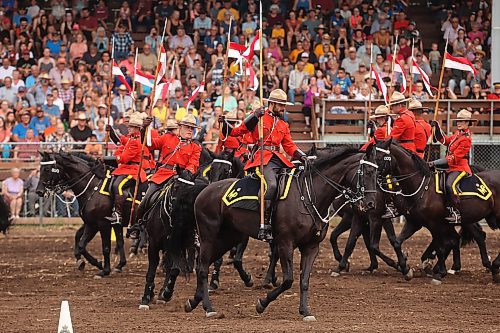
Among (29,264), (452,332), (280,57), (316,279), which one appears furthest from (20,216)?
(452,332)

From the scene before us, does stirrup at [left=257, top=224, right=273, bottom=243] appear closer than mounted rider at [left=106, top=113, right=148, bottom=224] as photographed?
Yes

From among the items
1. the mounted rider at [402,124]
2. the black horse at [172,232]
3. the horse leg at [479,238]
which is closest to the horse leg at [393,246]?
the horse leg at [479,238]

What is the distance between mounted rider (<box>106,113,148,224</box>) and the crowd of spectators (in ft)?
20.7

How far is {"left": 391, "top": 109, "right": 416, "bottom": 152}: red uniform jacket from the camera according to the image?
17.1 meters

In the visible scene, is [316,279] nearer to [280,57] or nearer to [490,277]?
[490,277]

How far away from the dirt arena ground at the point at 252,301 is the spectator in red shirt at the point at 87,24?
35.5 feet

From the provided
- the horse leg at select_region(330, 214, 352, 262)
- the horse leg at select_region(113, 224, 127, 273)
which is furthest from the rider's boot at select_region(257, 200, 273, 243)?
the horse leg at select_region(330, 214, 352, 262)

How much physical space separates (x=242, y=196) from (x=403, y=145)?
468 cm

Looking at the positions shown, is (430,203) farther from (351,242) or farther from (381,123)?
(381,123)

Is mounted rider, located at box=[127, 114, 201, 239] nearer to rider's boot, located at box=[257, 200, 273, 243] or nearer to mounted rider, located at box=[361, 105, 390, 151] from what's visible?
rider's boot, located at box=[257, 200, 273, 243]

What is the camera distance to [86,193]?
18.5 m

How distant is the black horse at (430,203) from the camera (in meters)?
16.6

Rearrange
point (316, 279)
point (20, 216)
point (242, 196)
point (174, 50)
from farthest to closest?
point (174, 50) < point (20, 216) < point (316, 279) < point (242, 196)

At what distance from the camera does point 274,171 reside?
44.2ft
